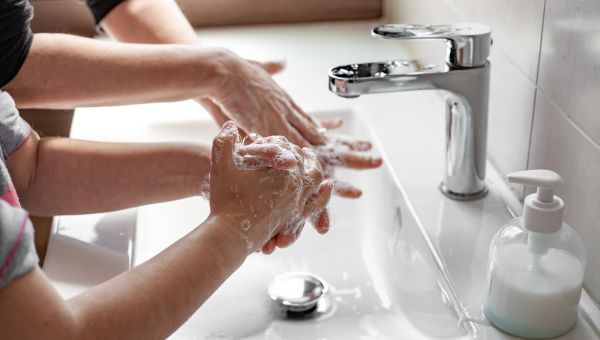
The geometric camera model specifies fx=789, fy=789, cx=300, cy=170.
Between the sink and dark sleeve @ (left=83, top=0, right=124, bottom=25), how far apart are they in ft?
0.51

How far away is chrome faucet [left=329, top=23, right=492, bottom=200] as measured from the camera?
847mm

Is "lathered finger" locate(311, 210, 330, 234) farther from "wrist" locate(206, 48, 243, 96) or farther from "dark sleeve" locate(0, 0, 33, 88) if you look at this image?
"dark sleeve" locate(0, 0, 33, 88)

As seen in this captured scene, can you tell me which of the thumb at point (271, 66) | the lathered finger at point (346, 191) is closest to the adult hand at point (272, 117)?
the lathered finger at point (346, 191)

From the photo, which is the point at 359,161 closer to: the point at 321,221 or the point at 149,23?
the point at 321,221

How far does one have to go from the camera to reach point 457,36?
0.84 metres

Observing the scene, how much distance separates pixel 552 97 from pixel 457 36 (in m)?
0.12

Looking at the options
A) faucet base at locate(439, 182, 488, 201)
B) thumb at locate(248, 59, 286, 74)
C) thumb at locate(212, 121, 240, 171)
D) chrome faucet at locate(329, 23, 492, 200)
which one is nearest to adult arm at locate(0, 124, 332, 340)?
thumb at locate(212, 121, 240, 171)

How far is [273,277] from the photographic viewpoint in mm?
995

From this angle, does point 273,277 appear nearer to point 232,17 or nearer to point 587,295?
point 587,295

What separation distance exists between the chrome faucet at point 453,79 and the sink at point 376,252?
0.08 metres

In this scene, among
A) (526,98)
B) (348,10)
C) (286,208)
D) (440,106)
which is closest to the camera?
(286,208)

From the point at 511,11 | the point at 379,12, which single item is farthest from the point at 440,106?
the point at 379,12

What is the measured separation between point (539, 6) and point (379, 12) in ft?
2.49

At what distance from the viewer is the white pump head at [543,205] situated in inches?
26.2
